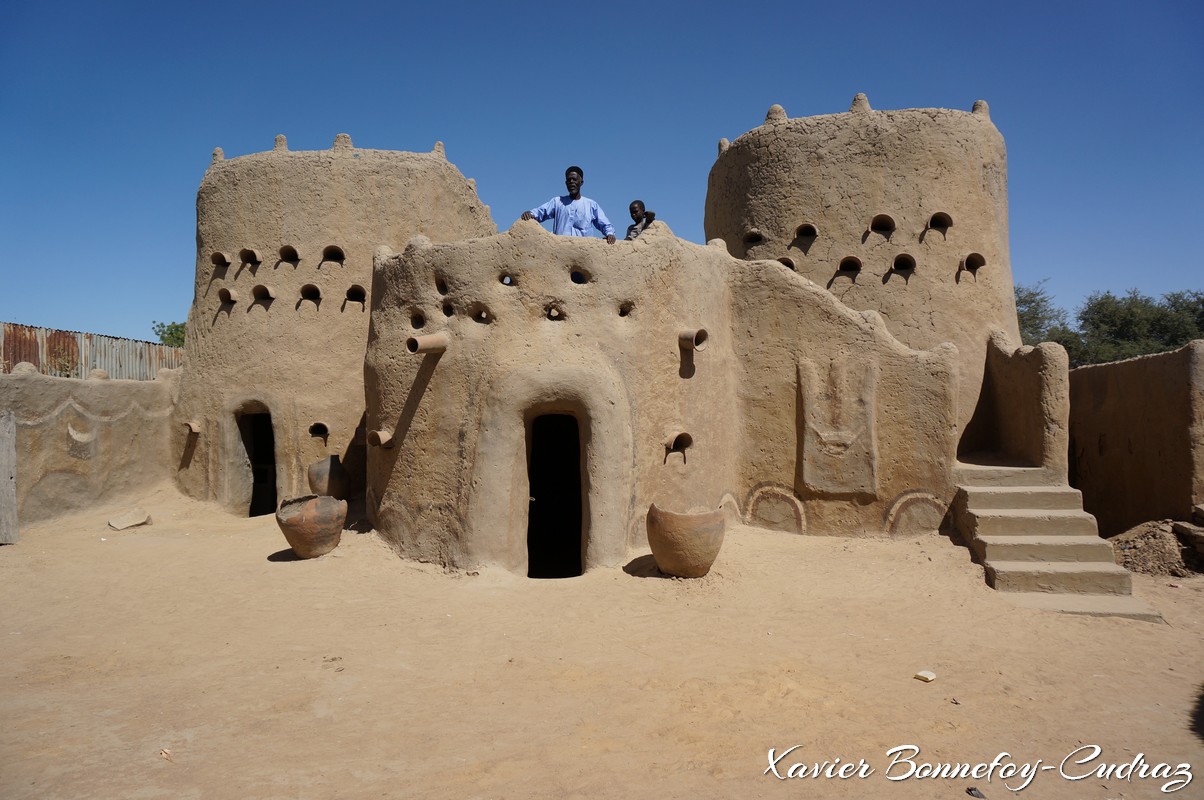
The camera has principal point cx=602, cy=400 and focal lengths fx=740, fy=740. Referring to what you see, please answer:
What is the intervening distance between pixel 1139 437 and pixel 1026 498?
231 cm

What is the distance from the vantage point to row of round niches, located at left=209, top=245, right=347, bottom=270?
1154cm

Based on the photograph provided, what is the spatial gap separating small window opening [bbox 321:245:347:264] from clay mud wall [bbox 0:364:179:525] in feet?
11.1

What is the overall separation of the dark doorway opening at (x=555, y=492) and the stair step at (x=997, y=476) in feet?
17.0

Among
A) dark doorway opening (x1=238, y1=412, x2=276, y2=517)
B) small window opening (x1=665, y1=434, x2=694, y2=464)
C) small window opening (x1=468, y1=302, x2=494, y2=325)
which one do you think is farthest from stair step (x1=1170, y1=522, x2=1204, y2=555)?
dark doorway opening (x1=238, y1=412, x2=276, y2=517)

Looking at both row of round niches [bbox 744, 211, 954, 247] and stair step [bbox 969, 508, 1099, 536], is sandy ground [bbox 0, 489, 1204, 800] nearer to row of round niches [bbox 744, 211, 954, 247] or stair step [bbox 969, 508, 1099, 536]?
stair step [bbox 969, 508, 1099, 536]

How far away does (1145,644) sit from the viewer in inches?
251

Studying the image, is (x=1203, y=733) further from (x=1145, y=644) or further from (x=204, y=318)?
(x=204, y=318)

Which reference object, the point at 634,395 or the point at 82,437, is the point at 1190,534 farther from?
the point at 82,437

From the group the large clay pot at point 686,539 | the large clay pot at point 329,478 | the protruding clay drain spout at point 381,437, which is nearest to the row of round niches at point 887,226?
the large clay pot at point 686,539

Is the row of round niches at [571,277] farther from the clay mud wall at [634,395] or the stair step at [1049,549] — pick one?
the stair step at [1049,549]

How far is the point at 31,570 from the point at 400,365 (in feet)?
15.7

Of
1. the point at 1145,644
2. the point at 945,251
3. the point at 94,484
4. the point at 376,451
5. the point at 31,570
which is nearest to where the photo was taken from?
the point at 1145,644

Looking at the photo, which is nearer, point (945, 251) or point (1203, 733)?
point (1203, 733)

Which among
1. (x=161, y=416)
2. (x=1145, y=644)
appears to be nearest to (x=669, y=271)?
(x=1145, y=644)
